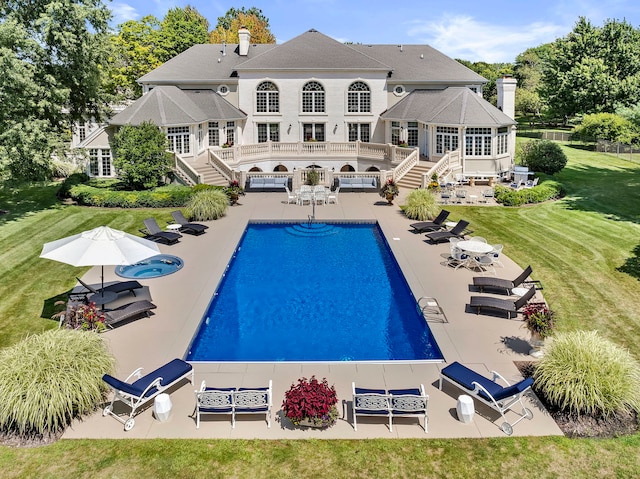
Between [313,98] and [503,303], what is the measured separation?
105 ft

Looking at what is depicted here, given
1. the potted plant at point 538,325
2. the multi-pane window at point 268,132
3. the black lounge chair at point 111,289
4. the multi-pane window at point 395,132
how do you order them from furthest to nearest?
1. the multi-pane window at point 268,132
2. the multi-pane window at point 395,132
3. the black lounge chair at point 111,289
4. the potted plant at point 538,325

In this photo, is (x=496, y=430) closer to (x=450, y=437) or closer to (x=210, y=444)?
(x=450, y=437)

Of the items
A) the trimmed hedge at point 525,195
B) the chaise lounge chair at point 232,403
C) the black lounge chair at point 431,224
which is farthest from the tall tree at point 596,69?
the chaise lounge chair at point 232,403

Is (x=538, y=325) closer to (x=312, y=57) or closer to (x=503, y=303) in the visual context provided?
(x=503, y=303)

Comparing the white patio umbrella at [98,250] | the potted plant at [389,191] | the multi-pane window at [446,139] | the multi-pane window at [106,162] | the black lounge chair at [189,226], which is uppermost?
the multi-pane window at [446,139]

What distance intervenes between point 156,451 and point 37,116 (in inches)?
1032

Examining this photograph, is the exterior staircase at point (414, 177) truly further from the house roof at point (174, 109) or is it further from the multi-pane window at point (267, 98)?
the house roof at point (174, 109)

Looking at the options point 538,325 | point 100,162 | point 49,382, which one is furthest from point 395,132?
point 49,382

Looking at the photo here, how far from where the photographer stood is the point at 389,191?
101 feet

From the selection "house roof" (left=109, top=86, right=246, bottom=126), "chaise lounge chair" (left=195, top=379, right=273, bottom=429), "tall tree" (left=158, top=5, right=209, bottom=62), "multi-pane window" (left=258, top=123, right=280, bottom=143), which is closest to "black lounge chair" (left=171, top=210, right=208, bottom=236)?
"house roof" (left=109, top=86, right=246, bottom=126)

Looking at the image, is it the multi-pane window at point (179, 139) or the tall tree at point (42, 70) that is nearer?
the tall tree at point (42, 70)

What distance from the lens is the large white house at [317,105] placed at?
3766cm

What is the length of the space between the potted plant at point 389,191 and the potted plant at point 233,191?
29.3ft

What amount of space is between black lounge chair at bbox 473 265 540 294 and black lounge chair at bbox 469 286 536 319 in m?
1.10
